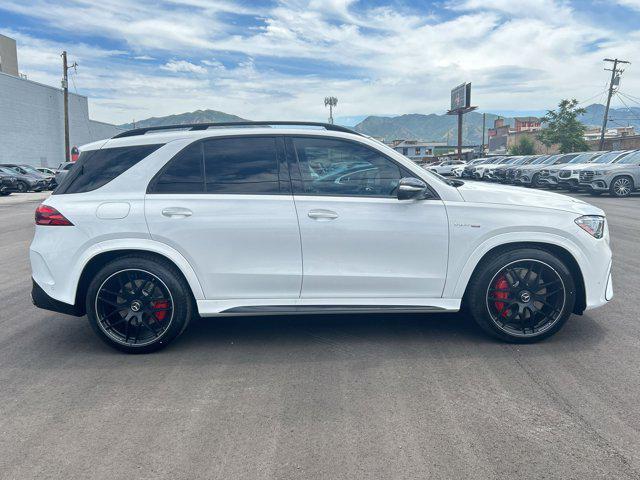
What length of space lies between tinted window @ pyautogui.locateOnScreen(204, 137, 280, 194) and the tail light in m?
1.16

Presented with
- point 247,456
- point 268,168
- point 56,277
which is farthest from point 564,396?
point 56,277

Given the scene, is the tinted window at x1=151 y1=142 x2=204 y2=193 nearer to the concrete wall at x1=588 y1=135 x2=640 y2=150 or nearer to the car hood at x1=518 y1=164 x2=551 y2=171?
the car hood at x1=518 y1=164 x2=551 y2=171

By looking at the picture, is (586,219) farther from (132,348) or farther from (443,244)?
(132,348)

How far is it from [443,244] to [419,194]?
0.46m

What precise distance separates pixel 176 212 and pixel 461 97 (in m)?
70.0

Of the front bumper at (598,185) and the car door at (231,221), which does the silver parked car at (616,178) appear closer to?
the front bumper at (598,185)

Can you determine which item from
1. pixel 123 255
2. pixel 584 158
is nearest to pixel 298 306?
pixel 123 255

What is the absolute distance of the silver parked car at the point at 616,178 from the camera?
18.2 meters

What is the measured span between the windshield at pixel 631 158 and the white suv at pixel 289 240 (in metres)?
17.6

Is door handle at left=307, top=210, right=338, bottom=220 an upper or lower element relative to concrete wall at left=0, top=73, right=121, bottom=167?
lower

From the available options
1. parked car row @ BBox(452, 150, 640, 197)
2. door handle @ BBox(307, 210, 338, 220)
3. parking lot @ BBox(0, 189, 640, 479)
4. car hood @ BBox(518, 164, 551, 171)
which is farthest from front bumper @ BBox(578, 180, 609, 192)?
door handle @ BBox(307, 210, 338, 220)

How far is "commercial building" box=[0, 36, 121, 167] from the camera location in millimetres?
37844

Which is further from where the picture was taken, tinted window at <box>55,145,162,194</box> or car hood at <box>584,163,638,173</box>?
car hood at <box>584,163,638,173</box>

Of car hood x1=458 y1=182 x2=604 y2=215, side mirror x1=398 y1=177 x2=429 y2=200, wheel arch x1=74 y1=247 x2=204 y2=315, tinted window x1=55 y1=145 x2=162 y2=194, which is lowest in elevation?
wheel arch x1=74 y1=247 x2=204 y2=315
